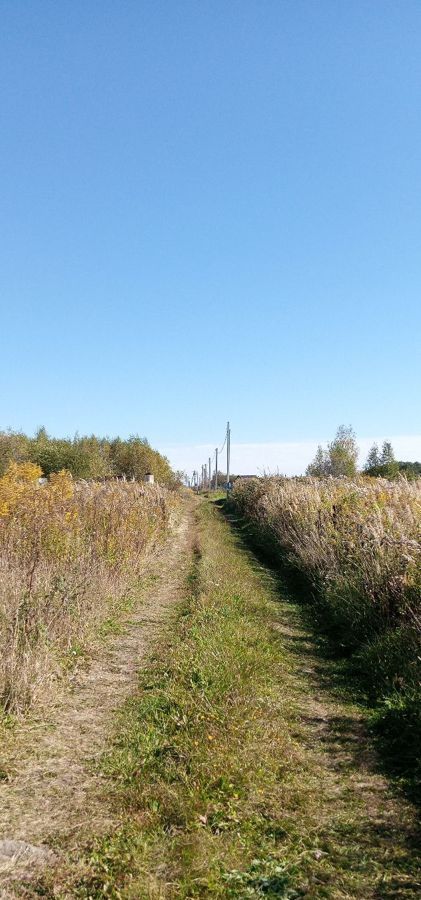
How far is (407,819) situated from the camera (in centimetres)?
432

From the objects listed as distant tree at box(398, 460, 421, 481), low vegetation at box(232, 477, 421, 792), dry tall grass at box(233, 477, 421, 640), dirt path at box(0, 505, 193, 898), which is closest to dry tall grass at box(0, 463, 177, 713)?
dirt path at box(0, 505, 193, 898)

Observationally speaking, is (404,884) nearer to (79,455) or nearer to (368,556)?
(368,556)

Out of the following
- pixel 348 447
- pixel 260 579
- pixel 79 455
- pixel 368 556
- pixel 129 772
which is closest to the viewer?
pixel 129 772

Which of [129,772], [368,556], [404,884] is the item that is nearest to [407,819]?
[404,884]

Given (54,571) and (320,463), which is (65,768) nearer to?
(54,571)

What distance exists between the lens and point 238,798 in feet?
14.7

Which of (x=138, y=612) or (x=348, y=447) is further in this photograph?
(x=348, y=447)

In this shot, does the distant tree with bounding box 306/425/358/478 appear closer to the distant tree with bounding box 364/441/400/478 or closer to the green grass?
the distant tree with bounding box 364/441/400/478

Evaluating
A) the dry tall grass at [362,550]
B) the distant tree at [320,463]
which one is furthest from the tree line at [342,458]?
the dry tall grass at [362,550]

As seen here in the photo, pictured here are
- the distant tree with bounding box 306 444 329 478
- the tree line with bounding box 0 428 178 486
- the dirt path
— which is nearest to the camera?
the dirt path

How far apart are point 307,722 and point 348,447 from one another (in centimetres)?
7315

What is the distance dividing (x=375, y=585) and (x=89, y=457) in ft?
128

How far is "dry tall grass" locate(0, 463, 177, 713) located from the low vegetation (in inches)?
146

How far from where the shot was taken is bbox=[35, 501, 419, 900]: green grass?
360 centimetres
